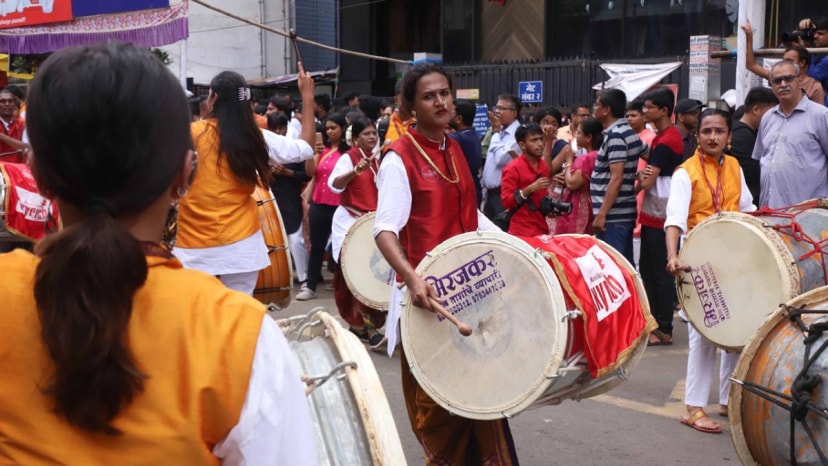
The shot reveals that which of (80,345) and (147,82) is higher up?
Answer: (147,82)

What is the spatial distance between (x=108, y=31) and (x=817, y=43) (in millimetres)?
8456

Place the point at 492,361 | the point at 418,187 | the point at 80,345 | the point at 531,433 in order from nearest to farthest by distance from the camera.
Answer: the point at 80,345, the point at 492,361, the point at 418,187, the point at 531,433

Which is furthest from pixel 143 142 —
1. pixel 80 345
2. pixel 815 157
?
pixel 815 157

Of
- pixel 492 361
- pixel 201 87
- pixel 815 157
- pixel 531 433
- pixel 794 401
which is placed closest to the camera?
pixel 794 401

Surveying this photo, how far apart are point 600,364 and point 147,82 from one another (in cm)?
245

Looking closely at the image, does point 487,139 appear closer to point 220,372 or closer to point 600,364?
point 600,364

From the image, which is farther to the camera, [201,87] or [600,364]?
[201,87]

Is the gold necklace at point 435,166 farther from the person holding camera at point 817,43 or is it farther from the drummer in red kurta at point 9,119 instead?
the drummer in red kurta at point 9,119

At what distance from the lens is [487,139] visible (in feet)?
37.9

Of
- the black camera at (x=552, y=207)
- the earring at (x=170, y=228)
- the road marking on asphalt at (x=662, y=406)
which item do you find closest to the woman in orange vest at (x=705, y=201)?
the road marking on asphalt at (x=662, y=406)

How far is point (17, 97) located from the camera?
28.5 ft

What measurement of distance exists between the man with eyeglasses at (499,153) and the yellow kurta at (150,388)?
8.28 meters

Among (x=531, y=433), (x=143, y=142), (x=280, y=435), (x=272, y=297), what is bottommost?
(x=531, y=433)

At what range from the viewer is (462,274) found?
3490mm
